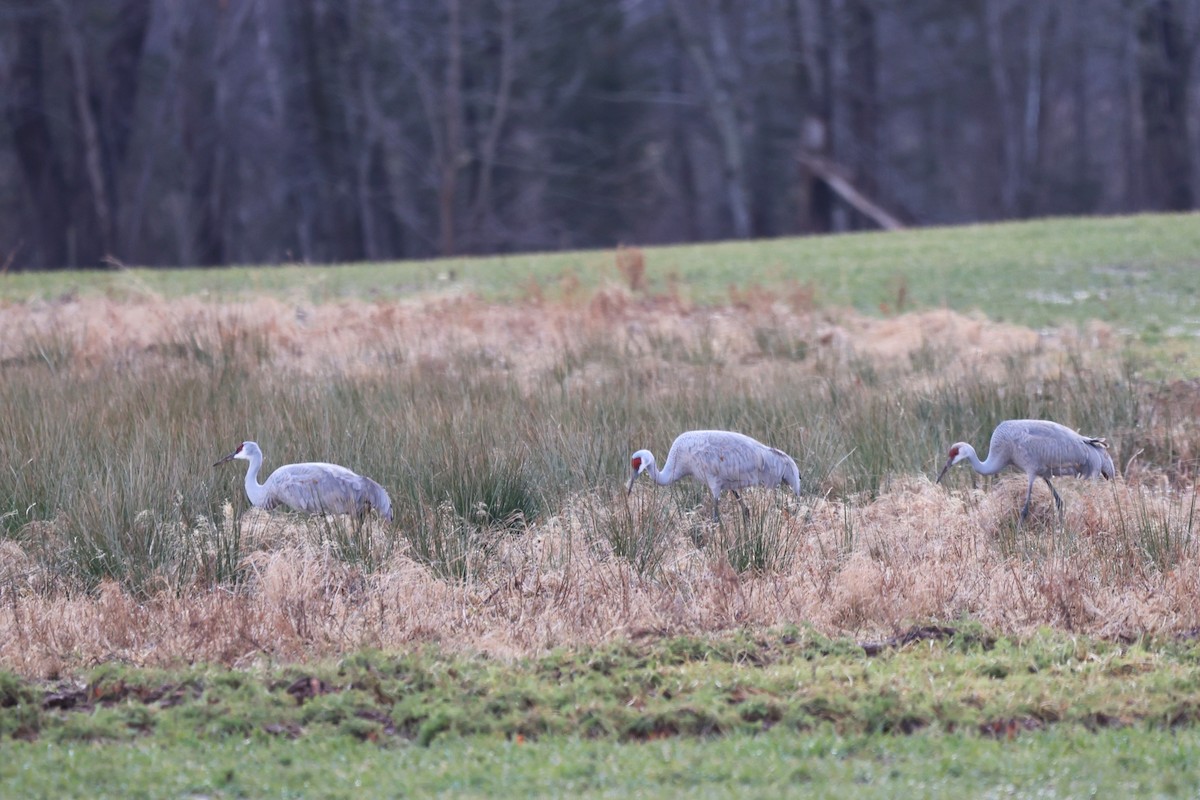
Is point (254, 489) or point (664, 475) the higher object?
point (254, 489)

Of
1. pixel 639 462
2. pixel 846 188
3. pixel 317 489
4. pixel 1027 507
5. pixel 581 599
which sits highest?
pixel 846 188

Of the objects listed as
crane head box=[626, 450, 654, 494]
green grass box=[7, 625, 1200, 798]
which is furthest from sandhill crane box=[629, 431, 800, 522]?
green grass box=[7, 625, 1200, 798]

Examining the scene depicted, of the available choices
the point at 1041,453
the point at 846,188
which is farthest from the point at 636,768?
the point at 846,188

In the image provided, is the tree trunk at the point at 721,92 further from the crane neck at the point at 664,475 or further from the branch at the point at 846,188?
the crane neck at the point at 664,475

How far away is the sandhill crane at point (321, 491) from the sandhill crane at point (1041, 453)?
3.66 m

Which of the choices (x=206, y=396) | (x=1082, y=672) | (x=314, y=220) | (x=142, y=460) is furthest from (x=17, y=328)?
(x=314, y=220)

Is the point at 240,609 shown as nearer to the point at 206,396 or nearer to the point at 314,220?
the point at 206,396

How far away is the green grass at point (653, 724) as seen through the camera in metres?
5.22

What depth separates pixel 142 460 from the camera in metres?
A: 8.90

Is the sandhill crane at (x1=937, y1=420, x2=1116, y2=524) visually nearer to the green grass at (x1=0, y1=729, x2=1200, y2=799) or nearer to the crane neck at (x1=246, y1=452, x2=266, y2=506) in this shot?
the green grass at (x1=0, y1=729, x2=1200, y2=799)

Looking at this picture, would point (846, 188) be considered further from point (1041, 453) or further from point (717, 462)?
point (717, 462)

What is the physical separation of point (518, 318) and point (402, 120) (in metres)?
24.9

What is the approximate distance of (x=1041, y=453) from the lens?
29.8 ft

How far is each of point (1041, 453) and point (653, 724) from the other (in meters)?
4.28
